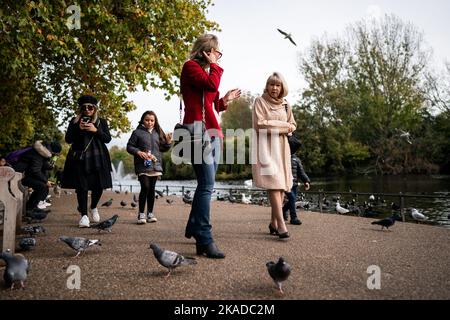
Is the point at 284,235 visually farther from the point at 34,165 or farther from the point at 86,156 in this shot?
the point at 34,165

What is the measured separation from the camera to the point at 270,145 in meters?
5.38

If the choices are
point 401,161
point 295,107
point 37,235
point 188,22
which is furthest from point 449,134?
point 37,235

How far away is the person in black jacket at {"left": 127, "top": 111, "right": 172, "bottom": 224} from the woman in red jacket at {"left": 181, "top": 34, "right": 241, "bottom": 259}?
2.80m

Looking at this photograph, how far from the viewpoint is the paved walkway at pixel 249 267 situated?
2.98m

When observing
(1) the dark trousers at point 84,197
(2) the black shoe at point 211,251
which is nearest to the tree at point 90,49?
(1) the dark trousers at point 84,197

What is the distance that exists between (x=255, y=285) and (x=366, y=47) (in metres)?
44.2

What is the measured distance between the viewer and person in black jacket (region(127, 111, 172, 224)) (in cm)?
675

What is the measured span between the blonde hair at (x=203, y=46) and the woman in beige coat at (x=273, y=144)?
1469 mm

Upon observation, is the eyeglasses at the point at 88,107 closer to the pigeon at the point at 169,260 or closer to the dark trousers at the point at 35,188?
the dark trousers at the point at 35,188

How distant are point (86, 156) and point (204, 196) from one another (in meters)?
3.01

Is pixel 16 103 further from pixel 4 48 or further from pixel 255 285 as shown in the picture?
pixel 255 285

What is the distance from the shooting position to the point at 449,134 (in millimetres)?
41688
